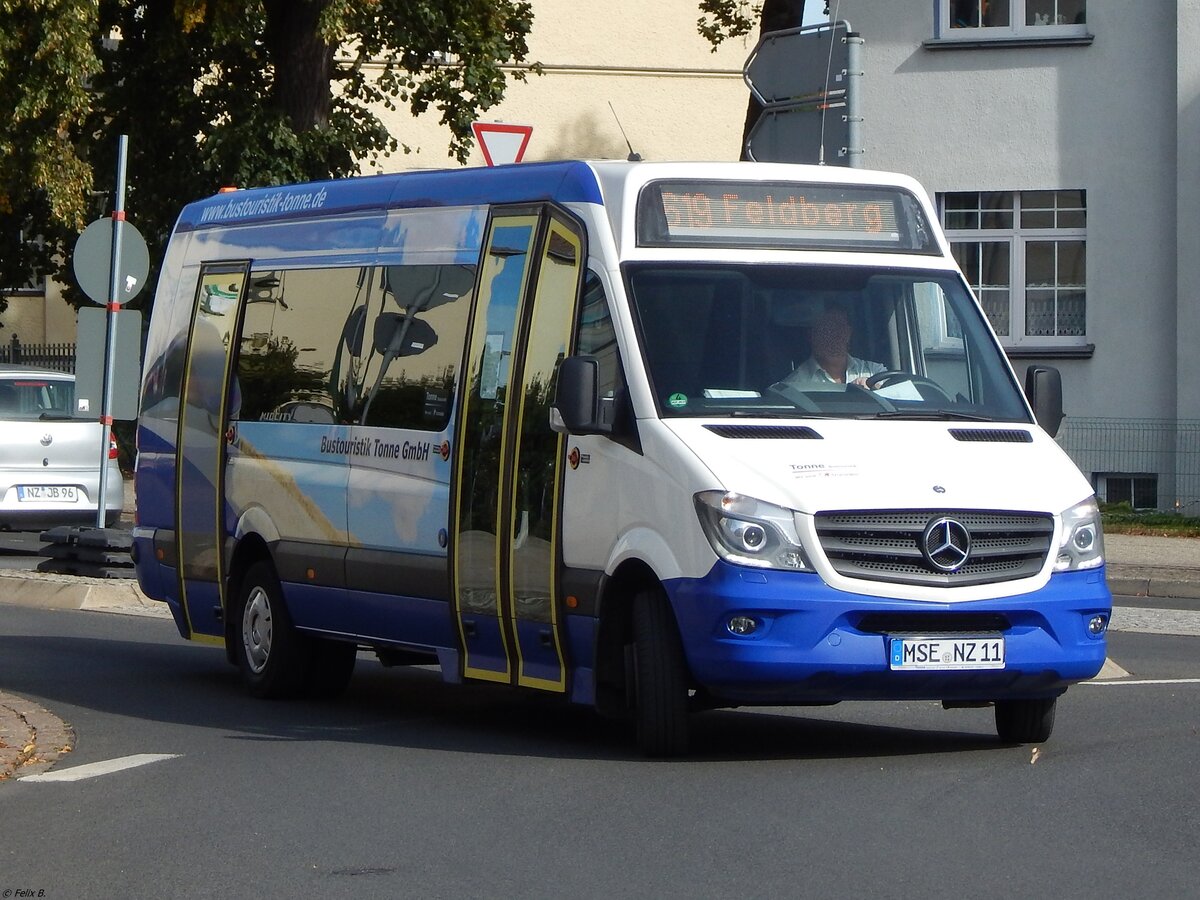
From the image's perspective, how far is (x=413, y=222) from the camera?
35.5ft

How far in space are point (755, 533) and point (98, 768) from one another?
9.26ft

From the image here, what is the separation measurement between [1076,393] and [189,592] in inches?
617

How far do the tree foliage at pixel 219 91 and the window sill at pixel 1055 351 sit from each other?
843 centimetres

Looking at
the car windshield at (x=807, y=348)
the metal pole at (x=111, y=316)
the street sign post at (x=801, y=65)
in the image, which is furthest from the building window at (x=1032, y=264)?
the car windshield at (x=807, y=348)

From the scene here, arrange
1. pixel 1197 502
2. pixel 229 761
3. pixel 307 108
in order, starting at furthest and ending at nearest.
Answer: pixel 307 108 → pixel 1197 502 → pixel 229 761

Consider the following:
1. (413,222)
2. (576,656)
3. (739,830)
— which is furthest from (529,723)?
(739,830)

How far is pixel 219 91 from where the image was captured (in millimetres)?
29750

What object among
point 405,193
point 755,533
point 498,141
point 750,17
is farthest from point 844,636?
point 750,17

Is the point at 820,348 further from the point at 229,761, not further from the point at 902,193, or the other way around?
the point at 229,761

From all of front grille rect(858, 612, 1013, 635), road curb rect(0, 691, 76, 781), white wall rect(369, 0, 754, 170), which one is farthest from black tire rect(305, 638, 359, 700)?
white wall rect(369, 0, 754, 170)

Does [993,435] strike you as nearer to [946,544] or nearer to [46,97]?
[946,544]

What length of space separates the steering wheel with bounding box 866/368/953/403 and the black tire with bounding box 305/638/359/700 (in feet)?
11.3

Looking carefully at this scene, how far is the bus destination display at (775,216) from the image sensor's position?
9.59 meters

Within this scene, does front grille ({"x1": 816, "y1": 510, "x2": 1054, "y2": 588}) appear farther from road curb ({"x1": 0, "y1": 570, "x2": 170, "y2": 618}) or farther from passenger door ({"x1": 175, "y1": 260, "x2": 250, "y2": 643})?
road curb ({"x1": 0, "y1": 570, "x2": 170, "y2": 618})
